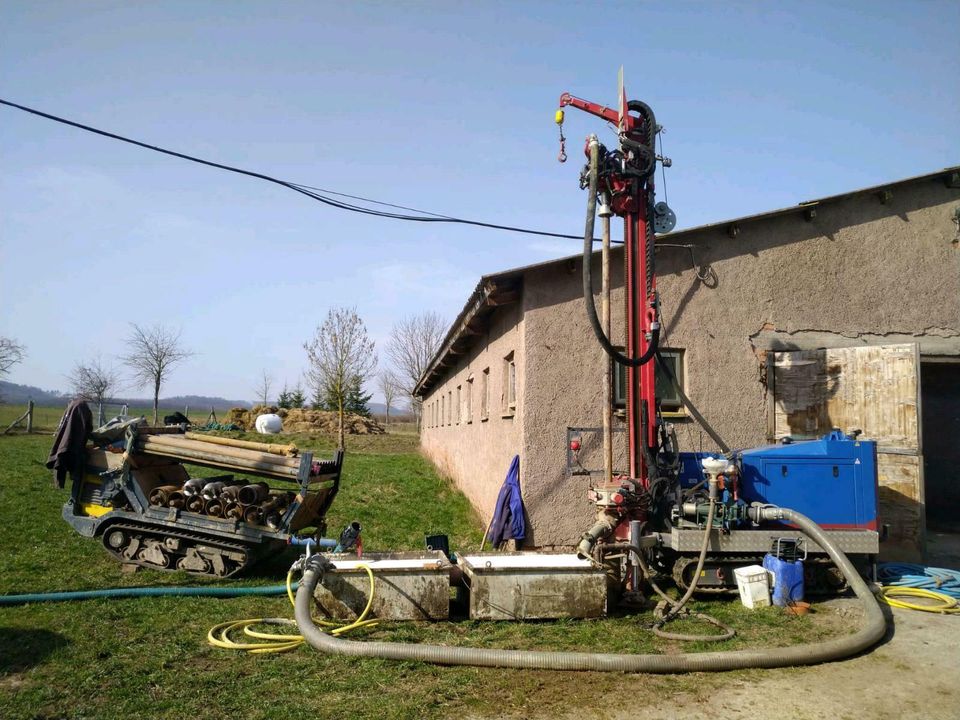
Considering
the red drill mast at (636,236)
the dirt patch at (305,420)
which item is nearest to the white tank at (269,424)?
the dirt patch at (305,420)

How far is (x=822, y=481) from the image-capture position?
26.1 ft

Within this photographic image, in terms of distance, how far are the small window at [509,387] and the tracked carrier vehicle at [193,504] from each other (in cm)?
283

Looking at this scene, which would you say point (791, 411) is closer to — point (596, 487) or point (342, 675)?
point (596, 487)

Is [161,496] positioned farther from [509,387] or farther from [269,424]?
[269,424]

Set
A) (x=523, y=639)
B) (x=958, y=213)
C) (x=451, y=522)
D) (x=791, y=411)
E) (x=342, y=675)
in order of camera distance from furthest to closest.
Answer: (x=451, y=522) → (x=958, y=213) → (x=791, y=411) → (x=523, y=639) → (x=342, y=675)

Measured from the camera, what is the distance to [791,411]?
10.2m

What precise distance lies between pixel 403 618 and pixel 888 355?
7.48 meters

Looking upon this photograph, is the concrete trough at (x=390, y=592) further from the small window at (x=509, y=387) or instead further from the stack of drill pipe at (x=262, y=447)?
the small window at (x=509, y=387)

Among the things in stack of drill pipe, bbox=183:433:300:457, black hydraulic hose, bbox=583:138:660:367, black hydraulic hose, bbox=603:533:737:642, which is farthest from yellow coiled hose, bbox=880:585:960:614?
stack of drill pipe, bbox=183:433:300:457

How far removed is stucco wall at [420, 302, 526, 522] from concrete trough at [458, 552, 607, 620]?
8.92 feet

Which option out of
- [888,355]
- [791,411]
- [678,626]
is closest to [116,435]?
[678,626]

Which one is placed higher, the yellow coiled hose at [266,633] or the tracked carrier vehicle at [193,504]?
the tracked carrier vehicle at [193,504]

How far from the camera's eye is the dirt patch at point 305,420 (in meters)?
39.6

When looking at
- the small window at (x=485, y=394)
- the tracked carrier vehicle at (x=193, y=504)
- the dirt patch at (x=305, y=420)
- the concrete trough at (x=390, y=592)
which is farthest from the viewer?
the dirt patch at (x=305, y=420)
